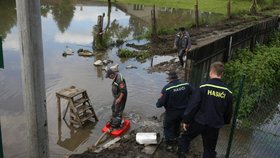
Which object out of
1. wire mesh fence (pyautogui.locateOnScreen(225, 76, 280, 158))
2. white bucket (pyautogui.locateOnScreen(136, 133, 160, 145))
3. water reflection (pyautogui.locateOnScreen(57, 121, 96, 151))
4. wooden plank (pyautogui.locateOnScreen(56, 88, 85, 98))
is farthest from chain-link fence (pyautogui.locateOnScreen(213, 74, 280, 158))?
wooden plank (pyautogui.locateOnScreen(56, 88, 85, 98))

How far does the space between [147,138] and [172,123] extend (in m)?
0.66

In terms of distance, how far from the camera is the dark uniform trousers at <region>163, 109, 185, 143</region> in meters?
6.62

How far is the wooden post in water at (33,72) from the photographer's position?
3547 millimetres

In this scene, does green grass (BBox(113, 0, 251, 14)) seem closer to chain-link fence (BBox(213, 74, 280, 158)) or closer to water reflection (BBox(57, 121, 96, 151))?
chain-link fence (BBox(213, 74, 280, 158))

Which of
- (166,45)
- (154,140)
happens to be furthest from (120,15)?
(154,140)

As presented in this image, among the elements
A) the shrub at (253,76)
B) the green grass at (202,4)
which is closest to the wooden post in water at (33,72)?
the shrub at (253,76)

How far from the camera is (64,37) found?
65.8 ft

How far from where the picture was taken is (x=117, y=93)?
802 centimetres

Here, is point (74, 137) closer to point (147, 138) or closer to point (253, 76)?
point (147, 138)

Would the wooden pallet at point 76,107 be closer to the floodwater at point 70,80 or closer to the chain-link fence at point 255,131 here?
the floodwater at point 70,80

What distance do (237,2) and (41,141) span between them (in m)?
40.0

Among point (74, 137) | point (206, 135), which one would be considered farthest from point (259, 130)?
point (74, 137)

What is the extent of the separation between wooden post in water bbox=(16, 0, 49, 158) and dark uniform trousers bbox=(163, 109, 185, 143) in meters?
3.05

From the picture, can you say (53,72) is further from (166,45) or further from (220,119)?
(220,119)
